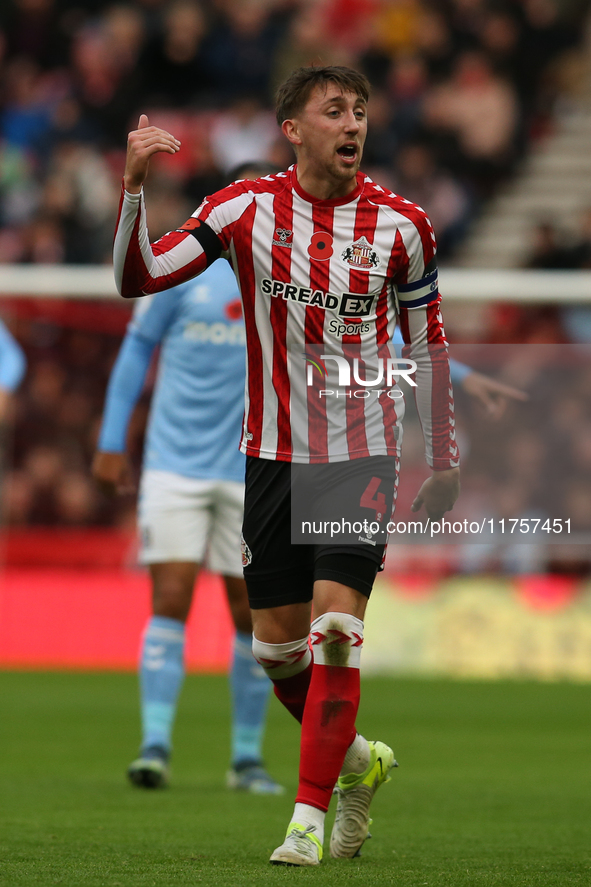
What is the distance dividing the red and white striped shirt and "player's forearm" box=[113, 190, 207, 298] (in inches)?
0.6

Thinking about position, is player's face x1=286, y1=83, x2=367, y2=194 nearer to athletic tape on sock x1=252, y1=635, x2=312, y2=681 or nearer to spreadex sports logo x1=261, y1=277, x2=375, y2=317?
spreadex sports logo x1=261, y1=277, x2=375, y2=317

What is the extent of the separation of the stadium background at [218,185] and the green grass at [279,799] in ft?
2.54

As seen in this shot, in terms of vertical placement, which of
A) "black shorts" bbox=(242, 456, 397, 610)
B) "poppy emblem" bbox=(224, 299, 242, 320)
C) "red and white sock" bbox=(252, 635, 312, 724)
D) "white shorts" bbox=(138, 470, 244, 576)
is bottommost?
"red and white sock" bbox=(252, 635, 312, 724)

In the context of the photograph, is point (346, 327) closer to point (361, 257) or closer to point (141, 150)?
point (361, 257)

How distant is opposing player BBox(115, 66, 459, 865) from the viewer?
3961mm

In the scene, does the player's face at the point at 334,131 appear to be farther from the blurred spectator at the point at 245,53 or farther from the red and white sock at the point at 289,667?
the blurred spectator at the point at 245,53

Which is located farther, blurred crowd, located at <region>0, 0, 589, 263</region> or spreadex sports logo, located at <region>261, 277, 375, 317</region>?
blurred crowd, located at <region>0, 0, 589, 263</region>

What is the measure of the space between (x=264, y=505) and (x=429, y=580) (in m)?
Answer: 6.58

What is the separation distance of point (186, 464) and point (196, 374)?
0.40 metres

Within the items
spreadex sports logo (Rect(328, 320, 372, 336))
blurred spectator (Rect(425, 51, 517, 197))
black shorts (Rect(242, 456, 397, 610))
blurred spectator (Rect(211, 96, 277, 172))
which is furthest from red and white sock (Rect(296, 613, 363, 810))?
blurred spectator (Rect(425, 51, 517, 197))

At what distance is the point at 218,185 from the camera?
13727 mm

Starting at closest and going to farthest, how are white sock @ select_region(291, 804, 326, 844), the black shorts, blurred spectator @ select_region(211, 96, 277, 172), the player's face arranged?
white sock @ select_region(291, 804, 326, 844) < the black shorts < the player's face < blurred spectator @ select_region(211, 96, 277, 172)

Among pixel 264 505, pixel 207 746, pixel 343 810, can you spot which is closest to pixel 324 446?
pixel 264 505

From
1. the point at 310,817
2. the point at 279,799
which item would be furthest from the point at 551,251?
the point at 310,817
